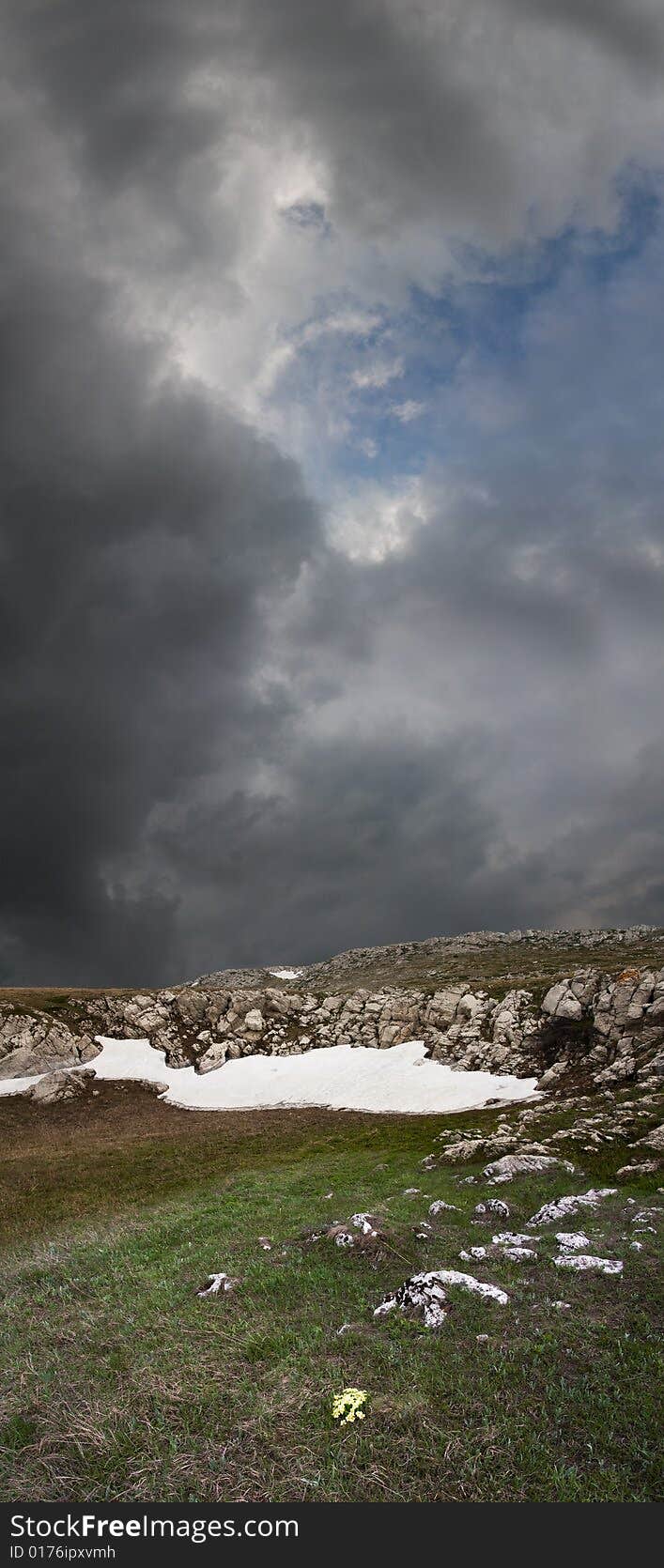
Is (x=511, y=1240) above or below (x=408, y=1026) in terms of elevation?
above

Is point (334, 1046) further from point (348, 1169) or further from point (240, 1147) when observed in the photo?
point (348, 1169)

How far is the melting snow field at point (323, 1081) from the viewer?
5331cm

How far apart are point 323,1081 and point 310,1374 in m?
56.8

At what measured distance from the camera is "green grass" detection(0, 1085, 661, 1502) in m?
7.39

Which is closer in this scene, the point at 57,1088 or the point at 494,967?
the point at 57,1088

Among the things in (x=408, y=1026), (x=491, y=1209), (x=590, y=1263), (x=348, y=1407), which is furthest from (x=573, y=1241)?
(x=408, y=1026)

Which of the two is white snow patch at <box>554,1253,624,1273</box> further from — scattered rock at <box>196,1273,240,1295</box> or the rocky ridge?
the rocky ridge

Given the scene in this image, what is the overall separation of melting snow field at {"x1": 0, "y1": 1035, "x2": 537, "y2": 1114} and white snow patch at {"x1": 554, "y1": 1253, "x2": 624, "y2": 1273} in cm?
3790

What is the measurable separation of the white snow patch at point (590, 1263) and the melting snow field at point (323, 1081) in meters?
37.9

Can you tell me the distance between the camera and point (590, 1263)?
1403 cm

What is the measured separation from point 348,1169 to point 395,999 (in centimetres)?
4573

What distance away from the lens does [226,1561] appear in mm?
6445

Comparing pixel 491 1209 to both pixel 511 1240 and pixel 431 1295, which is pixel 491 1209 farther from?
pixel 431 1295

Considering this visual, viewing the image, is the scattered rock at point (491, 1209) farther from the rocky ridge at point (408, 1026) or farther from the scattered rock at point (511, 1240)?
the rocky ridge at point (408, 1026)
